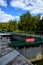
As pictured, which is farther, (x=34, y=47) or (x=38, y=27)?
(x=38, y=27)

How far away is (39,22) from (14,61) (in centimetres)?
3878

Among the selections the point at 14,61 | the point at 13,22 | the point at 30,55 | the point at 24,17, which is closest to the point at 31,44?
the point at 30,55

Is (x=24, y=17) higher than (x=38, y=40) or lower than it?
higher

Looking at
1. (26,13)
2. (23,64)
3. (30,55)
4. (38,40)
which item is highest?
(26,13)

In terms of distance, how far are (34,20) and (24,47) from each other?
84.7ft

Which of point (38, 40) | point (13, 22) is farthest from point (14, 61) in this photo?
point (13, 22)

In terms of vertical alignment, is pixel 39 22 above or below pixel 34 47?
above

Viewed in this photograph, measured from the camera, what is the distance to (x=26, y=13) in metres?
47.6

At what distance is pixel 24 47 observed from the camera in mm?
17375

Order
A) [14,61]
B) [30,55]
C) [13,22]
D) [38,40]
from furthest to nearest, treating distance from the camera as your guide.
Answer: [13,22], [38,40], [30,55], [14,61]

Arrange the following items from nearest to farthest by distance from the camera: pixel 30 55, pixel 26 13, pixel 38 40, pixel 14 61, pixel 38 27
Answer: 1. pixel 14 61
2. pixel 30 55
3. pixel 38 40
4. pixel 38 27
5. pixel 26 13

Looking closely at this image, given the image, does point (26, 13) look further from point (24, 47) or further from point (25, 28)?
point (24, 47)

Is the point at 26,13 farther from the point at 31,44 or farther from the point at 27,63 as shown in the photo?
the point at 27,63

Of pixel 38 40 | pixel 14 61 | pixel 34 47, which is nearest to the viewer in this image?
pixel 14 61
